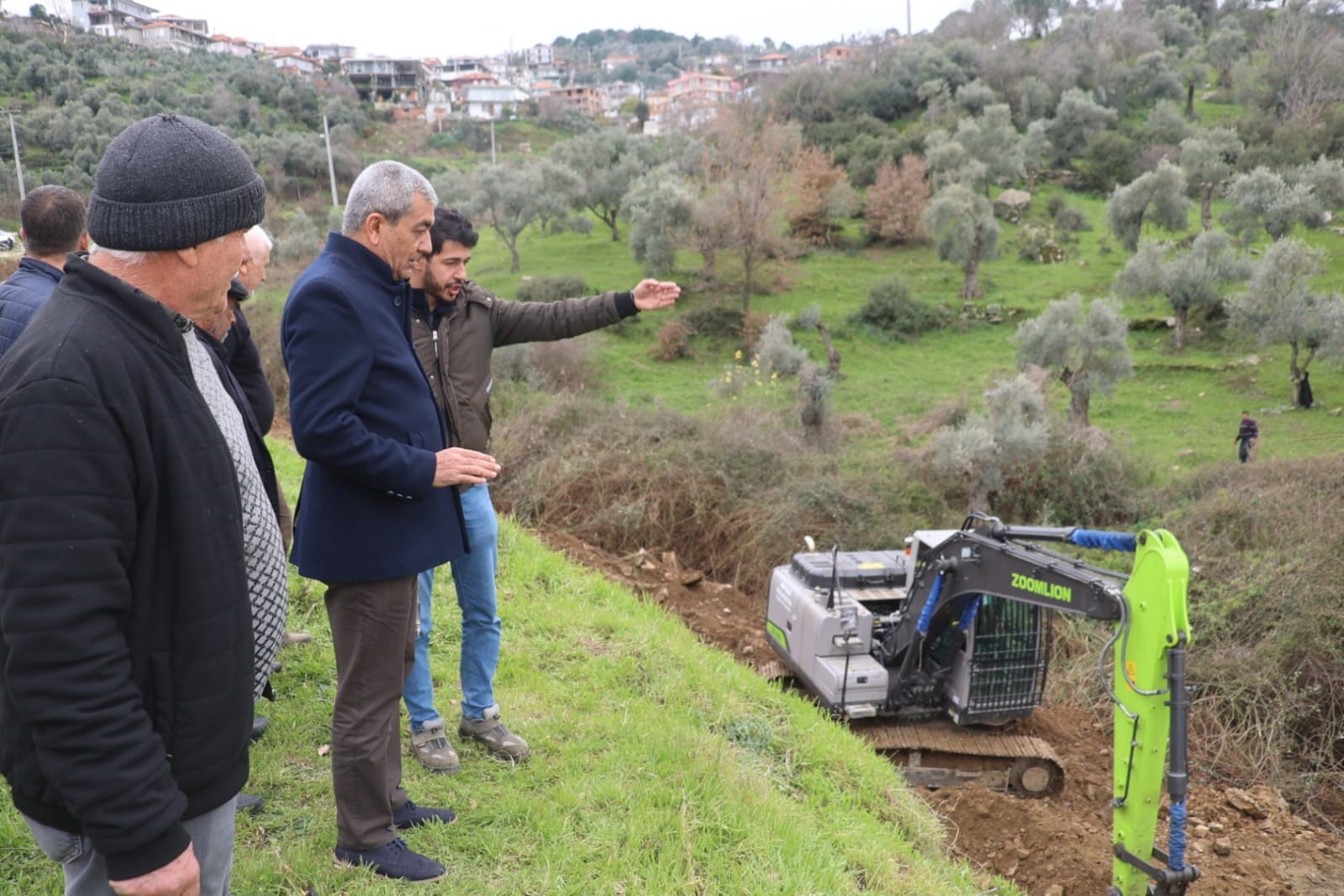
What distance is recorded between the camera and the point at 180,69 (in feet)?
130

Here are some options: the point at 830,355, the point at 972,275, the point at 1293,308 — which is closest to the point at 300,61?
the point at 972,275

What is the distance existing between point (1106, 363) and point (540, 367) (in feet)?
38.2

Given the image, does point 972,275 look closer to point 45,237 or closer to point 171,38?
point 45,237

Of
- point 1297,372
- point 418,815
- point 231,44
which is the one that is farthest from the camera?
point 231,44

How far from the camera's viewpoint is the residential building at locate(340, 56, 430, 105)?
73.9 metres

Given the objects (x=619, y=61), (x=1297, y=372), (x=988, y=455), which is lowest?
(x=988, y=455)

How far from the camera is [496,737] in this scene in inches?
152

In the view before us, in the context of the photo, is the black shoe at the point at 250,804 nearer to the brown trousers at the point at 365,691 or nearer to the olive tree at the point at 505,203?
the brown trousers at the point at 365,691

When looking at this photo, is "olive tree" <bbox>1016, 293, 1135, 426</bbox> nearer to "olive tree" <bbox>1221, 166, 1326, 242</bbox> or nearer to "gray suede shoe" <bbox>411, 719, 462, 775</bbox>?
"olive tree" <bbox>1221, 166, 1326, 242</bbox>

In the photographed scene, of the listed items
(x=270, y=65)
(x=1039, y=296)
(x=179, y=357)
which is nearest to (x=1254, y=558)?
(x=179, y=357)

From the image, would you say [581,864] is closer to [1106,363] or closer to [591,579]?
[591,579]

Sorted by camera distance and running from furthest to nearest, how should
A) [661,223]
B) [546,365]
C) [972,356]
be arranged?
1. [661,223]
2. [972,356]
3. [546,365]

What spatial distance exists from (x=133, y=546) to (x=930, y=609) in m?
5.39

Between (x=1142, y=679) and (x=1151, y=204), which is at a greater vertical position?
(x=1151, y=204)
